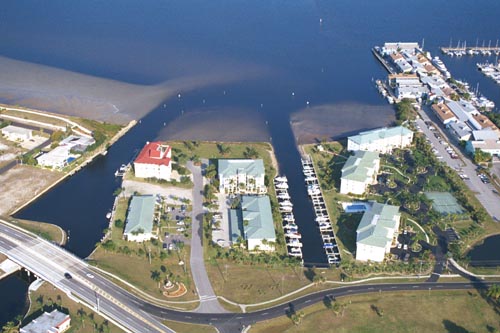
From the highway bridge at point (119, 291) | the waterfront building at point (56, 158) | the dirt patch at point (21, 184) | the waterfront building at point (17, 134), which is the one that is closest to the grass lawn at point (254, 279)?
the highway bridge at point (119, 291)

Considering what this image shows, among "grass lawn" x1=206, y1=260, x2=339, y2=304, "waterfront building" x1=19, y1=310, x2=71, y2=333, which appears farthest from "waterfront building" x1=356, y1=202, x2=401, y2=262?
"waterfront building" x1=19, y1=310, x2=71, y2=333

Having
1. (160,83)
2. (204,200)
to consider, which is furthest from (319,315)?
(160,83)

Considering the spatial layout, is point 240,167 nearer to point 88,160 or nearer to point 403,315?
point 88,160

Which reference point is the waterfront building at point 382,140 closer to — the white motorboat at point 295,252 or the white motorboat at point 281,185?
the white motorboat at point 281,185

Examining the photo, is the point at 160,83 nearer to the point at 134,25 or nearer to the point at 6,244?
the point at 134,25

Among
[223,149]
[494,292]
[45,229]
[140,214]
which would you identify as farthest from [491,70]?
[45,229]

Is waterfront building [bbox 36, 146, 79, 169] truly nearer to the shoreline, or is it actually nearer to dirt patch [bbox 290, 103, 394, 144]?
the shoreline
